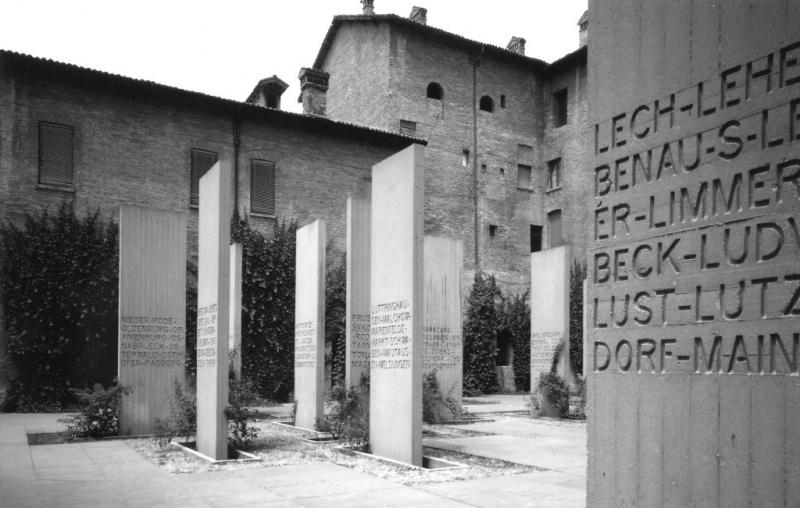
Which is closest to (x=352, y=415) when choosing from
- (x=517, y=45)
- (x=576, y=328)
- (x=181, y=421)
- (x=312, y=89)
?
(x=181, y=421)

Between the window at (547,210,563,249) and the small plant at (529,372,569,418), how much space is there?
16.3 m

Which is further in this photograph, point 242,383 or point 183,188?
point 183,188

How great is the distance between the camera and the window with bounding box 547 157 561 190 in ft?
105

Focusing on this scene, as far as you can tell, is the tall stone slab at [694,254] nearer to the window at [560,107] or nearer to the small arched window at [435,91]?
the small arched window at [435,91]

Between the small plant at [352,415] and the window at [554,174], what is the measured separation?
74.2 ft

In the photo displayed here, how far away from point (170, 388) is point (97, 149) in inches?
418

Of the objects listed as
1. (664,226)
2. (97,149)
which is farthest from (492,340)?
(664,226)

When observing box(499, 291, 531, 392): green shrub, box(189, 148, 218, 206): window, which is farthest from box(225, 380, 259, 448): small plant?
box(499, 291, 531, 392): green shrub

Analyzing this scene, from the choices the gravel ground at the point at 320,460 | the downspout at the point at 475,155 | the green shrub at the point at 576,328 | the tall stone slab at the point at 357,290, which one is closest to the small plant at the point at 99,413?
the gravel ground at the point at 320,460

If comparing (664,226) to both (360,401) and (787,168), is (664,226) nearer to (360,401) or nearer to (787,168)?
(787,168)

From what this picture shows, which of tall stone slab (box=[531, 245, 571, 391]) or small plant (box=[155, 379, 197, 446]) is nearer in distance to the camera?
small plant (box=[155, 379, 197, 446])

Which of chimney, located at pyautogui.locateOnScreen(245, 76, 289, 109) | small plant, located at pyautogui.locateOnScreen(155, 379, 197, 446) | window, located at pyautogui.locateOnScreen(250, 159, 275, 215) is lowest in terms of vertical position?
small plant, located at pyautogui.locateOnScreen(155, 379, 197, 446)

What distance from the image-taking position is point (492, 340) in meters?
28.4

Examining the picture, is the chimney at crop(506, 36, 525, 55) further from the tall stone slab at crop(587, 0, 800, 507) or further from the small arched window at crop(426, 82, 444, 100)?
the tall stone slab at crop(587, 0, 800, 507)
